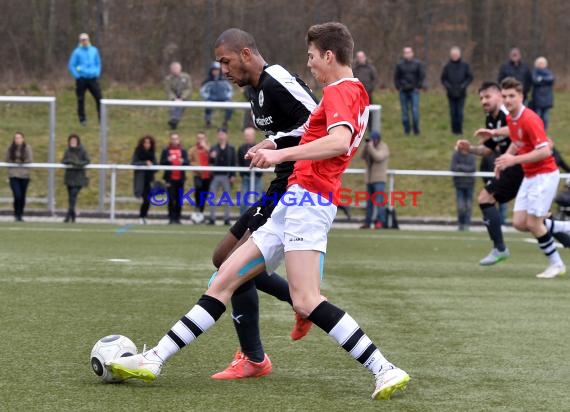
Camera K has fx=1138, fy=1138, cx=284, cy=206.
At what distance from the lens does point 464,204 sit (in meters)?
19.7

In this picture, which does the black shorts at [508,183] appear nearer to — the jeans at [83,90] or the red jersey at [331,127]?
the red jersey at [331,127]

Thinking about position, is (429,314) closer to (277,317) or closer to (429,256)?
(277,317)

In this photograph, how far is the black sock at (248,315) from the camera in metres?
6.05

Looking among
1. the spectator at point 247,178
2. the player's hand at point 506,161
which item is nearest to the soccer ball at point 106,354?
the player's hand at point 506,161

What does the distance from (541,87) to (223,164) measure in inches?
331

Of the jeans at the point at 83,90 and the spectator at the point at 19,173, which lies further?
the jeans at the point at 83,90

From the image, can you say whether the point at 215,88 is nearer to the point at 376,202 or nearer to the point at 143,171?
the point at 143,171

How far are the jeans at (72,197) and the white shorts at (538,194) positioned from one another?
9659 mm

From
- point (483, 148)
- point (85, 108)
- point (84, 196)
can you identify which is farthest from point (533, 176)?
point (85, 108)

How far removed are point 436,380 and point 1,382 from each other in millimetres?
2228

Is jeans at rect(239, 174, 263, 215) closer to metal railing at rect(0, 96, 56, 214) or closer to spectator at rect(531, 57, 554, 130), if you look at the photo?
metal railing at rect(0, 96, 56, 214)

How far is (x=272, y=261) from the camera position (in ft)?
18.6

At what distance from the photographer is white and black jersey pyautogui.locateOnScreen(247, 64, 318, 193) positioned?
5.99 metres

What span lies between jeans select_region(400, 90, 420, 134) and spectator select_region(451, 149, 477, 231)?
521 cm
